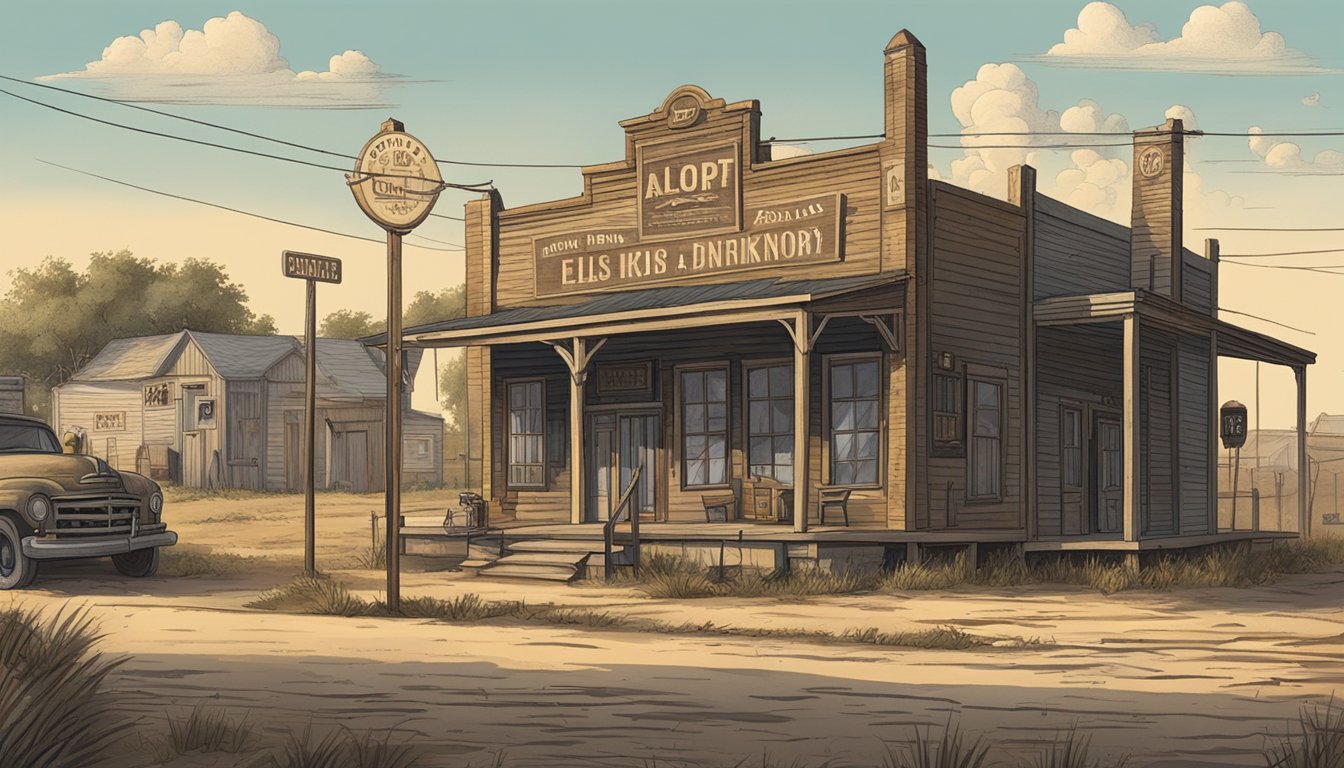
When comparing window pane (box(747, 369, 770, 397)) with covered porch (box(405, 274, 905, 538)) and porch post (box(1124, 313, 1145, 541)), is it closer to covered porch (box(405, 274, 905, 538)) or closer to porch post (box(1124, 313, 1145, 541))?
covered porch (box(405, 274, 905, 538))

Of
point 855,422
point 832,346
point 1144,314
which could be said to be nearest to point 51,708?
point 855,422

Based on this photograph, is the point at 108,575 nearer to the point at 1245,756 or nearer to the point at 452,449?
the point at 1245,756

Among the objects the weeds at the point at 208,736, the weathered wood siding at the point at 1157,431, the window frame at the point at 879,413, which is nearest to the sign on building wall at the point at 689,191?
the window frame at the point at 879,413

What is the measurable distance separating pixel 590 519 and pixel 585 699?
49.2ft

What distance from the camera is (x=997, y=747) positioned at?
805cm

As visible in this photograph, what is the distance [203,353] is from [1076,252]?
30.5 metres

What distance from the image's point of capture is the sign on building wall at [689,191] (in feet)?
75.2

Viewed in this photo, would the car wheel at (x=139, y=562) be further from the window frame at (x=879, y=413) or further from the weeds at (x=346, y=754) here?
the weeds at (x=346, y=754)

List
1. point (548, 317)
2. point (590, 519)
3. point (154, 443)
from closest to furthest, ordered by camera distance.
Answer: point (548, 317) < point (590, 519) < point (154, 443)

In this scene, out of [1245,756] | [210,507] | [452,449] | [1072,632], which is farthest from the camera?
[452,449]

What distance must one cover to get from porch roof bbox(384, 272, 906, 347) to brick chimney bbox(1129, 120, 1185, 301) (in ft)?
27.8

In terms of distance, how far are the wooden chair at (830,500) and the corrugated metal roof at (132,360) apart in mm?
31799

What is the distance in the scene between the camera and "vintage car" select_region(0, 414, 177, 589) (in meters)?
18.3

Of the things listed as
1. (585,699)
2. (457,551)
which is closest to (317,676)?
(585,699)
